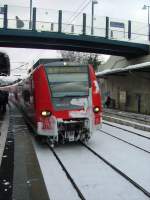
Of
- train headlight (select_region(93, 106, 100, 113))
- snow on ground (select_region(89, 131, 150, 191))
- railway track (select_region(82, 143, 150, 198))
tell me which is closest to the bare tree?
snow on ground (select_region(89, 131, 150, 191))

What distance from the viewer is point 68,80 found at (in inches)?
517

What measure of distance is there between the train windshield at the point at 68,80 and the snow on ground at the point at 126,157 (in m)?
1.83

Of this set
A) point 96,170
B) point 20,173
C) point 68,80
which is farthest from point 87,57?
point 20,173

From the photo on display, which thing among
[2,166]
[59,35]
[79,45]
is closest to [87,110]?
[2,166]

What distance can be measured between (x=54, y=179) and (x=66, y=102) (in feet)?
14.1

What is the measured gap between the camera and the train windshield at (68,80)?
12844 mm

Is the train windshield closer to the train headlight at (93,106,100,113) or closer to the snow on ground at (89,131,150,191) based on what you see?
the train headlight at (93,106,100,113)

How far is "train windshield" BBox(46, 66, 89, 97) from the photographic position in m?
12.8

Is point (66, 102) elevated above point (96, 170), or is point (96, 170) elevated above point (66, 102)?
point (66, 102)

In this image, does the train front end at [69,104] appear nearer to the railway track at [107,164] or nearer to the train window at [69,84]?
the train window at [69,84]

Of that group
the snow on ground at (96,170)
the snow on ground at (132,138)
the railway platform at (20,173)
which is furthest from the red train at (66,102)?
the snow on ground at (132,138)

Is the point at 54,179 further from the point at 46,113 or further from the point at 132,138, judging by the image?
the point at 132,138

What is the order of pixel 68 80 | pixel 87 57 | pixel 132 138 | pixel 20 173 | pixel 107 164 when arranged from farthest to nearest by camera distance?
pixel 87 57 → pixel 132 138 → pixel 68 80 → pixel 107 164 → pixel 20 173

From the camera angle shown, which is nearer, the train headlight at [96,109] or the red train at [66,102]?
the red train at [66,102]
